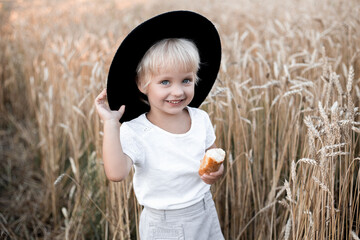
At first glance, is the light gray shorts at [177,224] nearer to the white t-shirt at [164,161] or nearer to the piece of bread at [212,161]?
the white t-shirt at [164,161]

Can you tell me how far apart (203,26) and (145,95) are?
0.35 meters

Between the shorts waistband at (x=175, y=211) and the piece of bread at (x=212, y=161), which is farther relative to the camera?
the shorts waistband at (x=175, y=211)

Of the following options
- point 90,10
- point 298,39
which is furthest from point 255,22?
point 90,10

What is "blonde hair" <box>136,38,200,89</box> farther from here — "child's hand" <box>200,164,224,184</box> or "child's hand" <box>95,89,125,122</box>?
"child's hand" <box>200,164,224,184</box>

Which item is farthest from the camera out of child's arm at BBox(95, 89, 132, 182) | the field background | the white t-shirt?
the field background

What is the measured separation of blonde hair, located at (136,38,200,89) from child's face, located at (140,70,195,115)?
0.02m

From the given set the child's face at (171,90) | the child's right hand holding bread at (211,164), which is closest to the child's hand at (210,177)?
the child's right hand holding bread at (211,164)

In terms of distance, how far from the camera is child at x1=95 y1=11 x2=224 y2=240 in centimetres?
131

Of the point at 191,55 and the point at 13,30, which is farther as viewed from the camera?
the point at 13,30

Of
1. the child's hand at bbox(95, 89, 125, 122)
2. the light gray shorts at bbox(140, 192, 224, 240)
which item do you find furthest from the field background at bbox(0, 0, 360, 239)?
the child's hand at bbox(95, 89, 125, 122)

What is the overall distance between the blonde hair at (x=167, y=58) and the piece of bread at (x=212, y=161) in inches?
12.2

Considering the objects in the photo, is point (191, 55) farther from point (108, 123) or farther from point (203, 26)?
point (108, 123)

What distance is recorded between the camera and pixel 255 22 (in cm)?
435

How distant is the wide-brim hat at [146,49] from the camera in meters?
1.30
